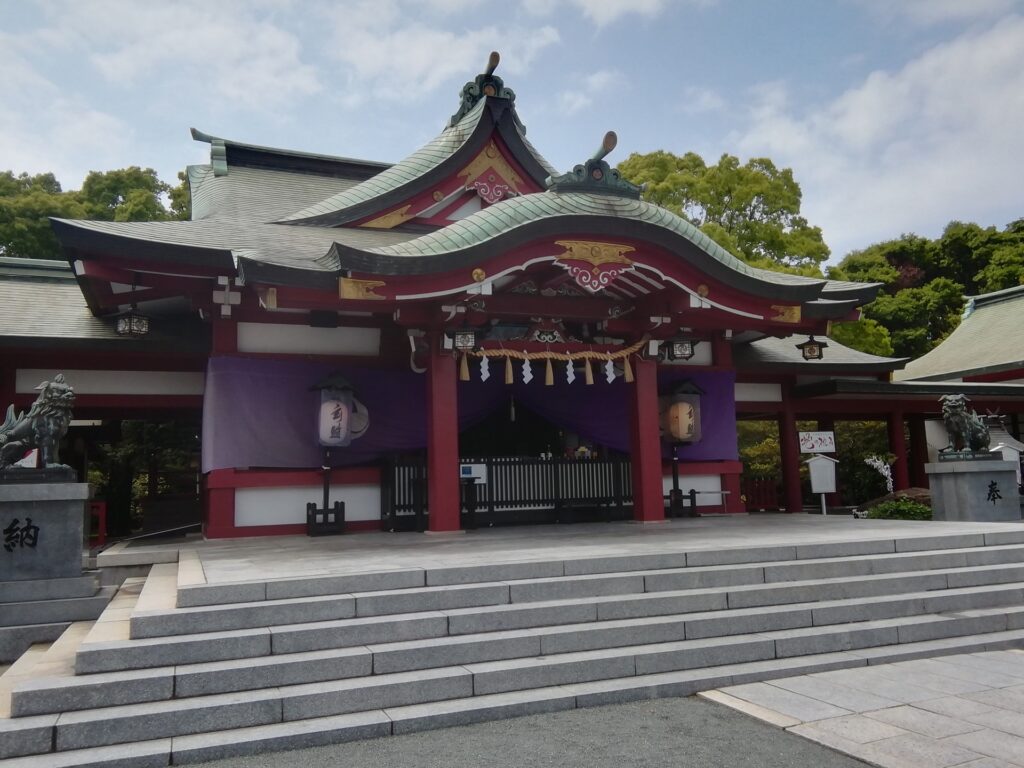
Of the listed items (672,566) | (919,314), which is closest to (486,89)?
(672,566)

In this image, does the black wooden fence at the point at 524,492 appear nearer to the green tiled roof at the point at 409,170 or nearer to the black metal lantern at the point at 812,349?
the black metal lantern at the point at 812,349

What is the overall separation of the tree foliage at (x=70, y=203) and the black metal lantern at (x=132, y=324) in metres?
16.4

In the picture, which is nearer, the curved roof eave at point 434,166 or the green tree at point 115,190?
the curved roof eave at point 434,166

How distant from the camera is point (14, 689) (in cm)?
443

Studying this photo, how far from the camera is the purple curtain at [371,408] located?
9.81 m

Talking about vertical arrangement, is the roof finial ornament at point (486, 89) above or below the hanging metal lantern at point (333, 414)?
above

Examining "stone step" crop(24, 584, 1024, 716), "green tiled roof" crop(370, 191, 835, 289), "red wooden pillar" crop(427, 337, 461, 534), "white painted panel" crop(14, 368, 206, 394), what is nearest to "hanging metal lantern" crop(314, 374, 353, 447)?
"red wooden pillar" crop(427, 337, 461, 534)

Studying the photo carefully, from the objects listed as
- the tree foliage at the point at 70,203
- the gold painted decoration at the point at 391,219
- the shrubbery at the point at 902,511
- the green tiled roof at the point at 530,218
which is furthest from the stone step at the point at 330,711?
the tree foliage at the point at 70,203

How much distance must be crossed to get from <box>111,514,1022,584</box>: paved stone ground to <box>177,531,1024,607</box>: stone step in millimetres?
164

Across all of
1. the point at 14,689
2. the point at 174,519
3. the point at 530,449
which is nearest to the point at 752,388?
the point at 530,449

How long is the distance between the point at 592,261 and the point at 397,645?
555cm

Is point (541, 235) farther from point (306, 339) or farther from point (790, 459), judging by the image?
point (790, 459)

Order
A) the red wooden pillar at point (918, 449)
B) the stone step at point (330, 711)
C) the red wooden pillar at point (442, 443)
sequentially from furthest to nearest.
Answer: the red wooden pillar at point (918, 449) → the red wooden pillar at point (442, 443) → the stone step at point (330, 711)

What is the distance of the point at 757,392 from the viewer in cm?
1450
